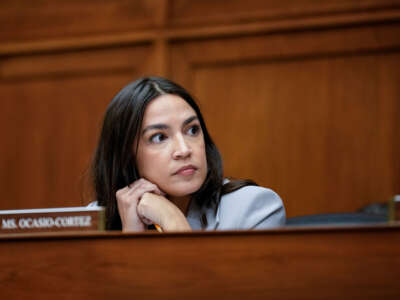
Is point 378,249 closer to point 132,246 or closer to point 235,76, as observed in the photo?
point 132,246

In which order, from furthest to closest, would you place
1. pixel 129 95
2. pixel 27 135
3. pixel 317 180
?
pixel 27 135, pixel 317 180, pixel 129 95

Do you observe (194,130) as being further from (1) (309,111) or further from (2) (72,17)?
(2) (72,17)

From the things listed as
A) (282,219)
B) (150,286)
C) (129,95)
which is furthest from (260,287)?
(129,95)

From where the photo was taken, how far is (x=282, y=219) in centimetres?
153

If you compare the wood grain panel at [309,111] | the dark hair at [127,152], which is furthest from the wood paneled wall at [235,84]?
the dark hair at [127,152]

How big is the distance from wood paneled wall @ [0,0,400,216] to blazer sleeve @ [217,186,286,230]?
1.00 meters

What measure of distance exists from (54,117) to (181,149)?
59.7 inches

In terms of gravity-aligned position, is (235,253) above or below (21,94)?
below

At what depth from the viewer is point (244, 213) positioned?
4.99 ft

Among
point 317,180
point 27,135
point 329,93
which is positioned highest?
point 329,93

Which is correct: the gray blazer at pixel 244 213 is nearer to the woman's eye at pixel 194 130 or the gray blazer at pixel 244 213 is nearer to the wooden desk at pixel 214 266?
the woman's eye at pixel 194 130

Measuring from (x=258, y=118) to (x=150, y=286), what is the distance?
1.83 metres

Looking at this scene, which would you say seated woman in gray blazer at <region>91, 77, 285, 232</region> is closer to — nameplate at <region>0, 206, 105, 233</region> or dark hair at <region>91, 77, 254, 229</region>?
dark hair at <region>91, 77, 254, 229</region>

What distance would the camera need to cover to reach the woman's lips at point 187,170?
154 centimetres
